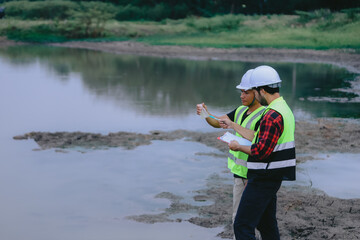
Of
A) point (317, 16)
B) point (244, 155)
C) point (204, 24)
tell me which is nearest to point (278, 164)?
point (244, 155)

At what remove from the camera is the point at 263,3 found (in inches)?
2415

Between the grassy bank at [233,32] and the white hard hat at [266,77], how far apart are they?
28.5 metres

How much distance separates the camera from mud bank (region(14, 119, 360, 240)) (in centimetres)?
607

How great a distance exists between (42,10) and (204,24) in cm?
2281

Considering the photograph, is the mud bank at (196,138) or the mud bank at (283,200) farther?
the mud bank at (196,138)

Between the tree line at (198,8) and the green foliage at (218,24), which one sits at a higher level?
the tree line at (198,8)

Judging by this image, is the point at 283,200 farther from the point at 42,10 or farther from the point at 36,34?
the point at 42,10

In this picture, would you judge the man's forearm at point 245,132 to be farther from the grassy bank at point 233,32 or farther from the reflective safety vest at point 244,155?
the grassy bank at point 233,32

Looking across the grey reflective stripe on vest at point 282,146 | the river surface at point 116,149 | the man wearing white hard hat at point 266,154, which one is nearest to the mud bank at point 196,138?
the river surface at point 116,149

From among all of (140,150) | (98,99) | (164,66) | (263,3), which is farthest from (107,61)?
(263,3)

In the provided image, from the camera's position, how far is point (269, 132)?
4.22 meters

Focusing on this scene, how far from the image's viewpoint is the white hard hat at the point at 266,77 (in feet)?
14.5

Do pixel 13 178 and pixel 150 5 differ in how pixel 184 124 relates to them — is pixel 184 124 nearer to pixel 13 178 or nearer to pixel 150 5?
pixel 13 178

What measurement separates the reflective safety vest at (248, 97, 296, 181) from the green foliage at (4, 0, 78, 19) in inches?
2265
